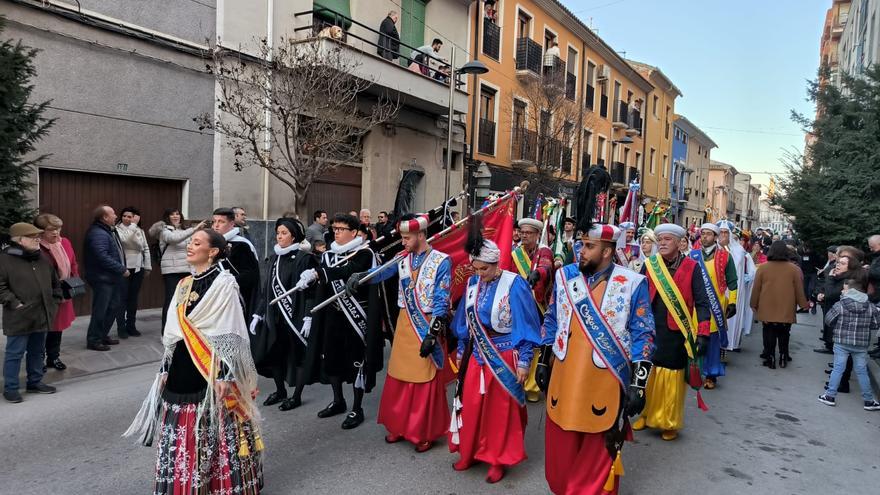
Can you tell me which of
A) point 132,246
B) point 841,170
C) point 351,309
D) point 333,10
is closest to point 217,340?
point 351,309

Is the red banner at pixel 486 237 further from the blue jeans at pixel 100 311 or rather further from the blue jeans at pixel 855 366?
the blue jeans at pixel 100 311

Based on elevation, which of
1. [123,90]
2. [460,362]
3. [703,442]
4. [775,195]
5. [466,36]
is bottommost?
[703,442]

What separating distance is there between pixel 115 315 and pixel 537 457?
6.00 meters

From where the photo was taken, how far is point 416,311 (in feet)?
14.8

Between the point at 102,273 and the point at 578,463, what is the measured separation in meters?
6.48

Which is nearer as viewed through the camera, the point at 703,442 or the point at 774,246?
the point at 703,442

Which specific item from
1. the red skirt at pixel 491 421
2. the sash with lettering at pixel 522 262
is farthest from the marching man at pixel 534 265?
the red skirt at pixel 491 421

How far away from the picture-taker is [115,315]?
7660mm

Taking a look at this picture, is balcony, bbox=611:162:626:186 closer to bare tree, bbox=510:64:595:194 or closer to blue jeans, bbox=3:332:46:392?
bare tree, bbox=510:64:595:194

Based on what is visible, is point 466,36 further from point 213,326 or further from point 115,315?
point 213,326

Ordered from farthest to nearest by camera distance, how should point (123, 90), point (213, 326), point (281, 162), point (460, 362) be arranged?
point (281, 162), point (123, 90), point (460, 362), point (213, 326)

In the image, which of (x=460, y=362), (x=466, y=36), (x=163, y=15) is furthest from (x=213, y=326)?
(x=466, y=36)

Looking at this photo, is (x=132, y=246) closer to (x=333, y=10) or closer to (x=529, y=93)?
(x=333, y=10)

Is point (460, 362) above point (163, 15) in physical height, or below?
below
